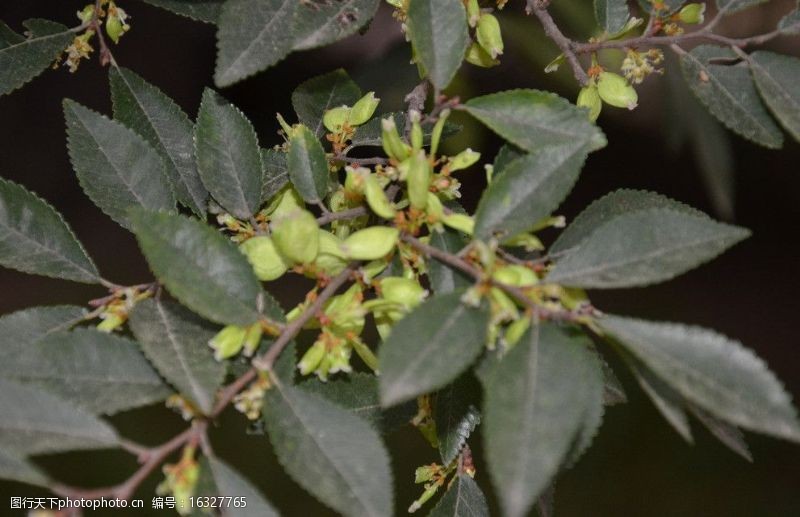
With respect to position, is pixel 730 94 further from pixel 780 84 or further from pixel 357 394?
pixel 357 394

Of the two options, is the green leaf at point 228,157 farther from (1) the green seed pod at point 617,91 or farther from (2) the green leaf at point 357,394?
(1) the green seed pod at point 617,91

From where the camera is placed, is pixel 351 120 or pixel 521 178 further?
pixel 351 120

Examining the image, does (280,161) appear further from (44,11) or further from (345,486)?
(44,11)

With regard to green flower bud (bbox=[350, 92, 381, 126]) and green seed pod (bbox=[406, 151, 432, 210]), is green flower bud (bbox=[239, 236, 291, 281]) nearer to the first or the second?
green seed pod (bbox=[406, 151, 432, 210])

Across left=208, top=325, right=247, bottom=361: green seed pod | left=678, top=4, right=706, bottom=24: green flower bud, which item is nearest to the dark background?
left=678, top=4, right=706, bottom=24: green flower bud

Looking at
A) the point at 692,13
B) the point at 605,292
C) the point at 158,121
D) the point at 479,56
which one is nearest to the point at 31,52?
the point at 158,121

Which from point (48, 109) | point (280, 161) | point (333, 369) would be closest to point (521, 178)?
point (333, 369)

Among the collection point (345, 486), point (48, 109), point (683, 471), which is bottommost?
point (683, 471)

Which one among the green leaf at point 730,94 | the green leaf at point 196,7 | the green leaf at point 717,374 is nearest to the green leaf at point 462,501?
the green leaf at point 717,374
